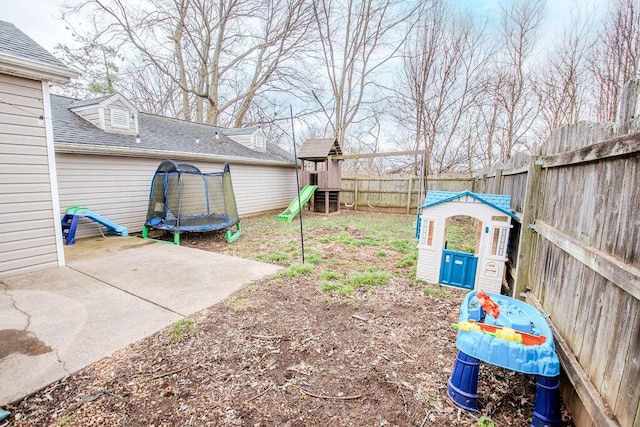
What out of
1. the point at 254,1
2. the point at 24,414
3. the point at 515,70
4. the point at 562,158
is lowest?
the point at 24,414

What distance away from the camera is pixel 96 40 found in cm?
1112

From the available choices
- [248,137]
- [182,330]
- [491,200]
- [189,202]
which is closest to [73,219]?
[189,202]

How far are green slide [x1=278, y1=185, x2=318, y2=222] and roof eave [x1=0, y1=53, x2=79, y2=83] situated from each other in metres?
6.24

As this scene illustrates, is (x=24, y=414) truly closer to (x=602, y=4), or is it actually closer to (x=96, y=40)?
(x=602, y=4)

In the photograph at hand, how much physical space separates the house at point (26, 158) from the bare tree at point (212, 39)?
924 centimetres

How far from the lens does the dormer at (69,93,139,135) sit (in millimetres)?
6848

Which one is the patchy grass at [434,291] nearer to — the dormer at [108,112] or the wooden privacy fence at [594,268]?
the wooden privacy fence at [594,268]

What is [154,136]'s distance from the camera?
807 cm

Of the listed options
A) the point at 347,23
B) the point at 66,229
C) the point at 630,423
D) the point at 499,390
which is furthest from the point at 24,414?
the point at 347,23

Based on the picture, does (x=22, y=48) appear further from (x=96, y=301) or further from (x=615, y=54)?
(x=615, y=54)

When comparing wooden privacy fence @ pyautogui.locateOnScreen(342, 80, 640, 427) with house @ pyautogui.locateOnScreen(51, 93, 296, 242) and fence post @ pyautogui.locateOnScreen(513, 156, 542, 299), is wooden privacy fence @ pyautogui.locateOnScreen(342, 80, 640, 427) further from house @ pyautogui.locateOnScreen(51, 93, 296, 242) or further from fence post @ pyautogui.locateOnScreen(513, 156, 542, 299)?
house @ pyautogui.locateOnScreen(51, 93, 296, 242)

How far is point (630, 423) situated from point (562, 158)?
176cm

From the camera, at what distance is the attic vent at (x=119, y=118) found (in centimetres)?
694

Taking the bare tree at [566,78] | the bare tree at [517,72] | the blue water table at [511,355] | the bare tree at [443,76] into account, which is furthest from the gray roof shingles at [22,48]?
the bare tree at [566,78]
